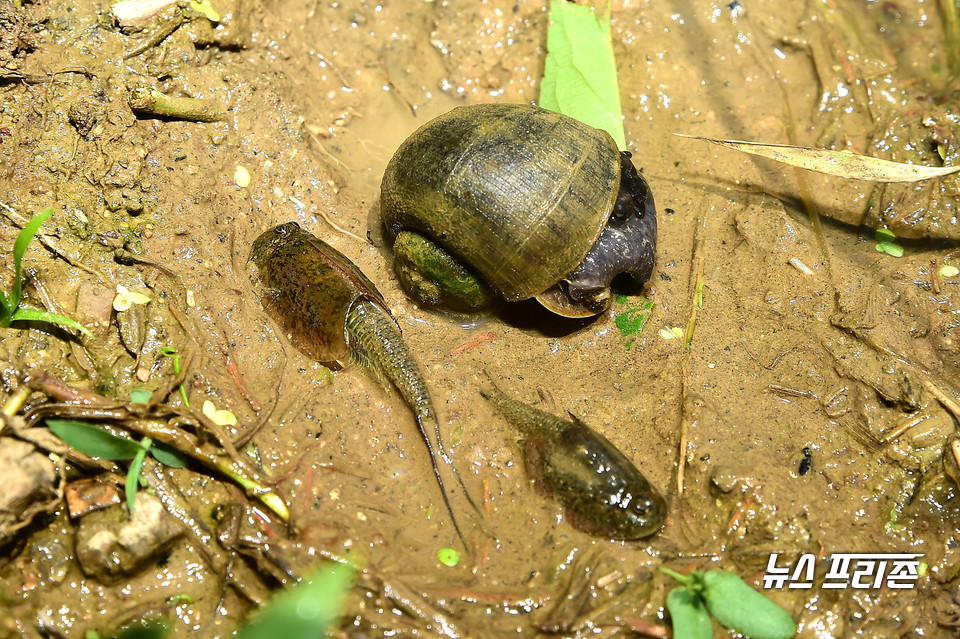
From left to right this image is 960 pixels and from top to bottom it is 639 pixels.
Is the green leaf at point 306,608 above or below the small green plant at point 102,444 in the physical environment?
below

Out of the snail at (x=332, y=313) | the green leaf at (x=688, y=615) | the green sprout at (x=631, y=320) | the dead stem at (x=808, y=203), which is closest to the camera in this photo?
the green leaf at (x=688, y=615)

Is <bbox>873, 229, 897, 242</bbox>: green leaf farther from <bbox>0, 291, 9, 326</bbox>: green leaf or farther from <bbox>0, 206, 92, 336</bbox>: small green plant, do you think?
<bbox>0, 291, 9, 326</bbox>: green leaf

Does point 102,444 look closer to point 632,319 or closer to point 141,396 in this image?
point 141,396

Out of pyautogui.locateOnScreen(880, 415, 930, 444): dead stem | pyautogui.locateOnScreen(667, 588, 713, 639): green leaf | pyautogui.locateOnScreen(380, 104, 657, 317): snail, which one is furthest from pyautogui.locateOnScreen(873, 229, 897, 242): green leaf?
pyautogui.locateOnScreen(667, 588, 713, 639): green leaf

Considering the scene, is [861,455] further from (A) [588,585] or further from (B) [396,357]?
(B) [396,357]

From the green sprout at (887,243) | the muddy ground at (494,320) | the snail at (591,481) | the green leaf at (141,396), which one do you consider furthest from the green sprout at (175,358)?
the green sprout at (887,243)

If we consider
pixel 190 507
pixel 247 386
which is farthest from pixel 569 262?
pixel 190 507

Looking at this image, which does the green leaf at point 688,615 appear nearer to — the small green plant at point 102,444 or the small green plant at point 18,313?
the small green plant at point 102,444

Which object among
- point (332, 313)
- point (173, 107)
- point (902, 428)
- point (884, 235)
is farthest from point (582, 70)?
point (902, 428)

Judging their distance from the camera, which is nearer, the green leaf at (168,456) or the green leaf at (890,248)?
the green leaf at (168,456)
